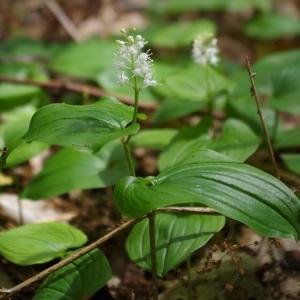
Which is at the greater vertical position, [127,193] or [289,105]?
[127,193]

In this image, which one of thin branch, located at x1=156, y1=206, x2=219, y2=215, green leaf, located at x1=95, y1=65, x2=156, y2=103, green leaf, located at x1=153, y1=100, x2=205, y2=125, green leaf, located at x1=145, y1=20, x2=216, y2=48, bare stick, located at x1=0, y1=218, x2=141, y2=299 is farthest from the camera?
green leaf, located at x1=145, y1=20, x2=216, y2=48

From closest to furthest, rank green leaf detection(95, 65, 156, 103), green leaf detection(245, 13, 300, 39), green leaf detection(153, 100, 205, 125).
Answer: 1. green leaf detection(153, 100, 205, 125)
2. green leaf detection(95, 65, 156, 103)
3. green leaf detection(245, 13, 300, 39)

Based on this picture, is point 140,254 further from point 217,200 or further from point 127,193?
point 217,200

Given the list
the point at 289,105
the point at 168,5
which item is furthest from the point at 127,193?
the point at 168,5

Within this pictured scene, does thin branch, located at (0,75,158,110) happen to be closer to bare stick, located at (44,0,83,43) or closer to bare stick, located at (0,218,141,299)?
bare stick, located at (44,0,83,43)

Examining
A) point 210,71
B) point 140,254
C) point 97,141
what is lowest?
point 140,254

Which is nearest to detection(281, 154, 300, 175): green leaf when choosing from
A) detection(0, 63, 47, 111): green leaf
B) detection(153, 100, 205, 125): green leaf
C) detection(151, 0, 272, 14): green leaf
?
detection(153, 100, 205, 125): green leaf

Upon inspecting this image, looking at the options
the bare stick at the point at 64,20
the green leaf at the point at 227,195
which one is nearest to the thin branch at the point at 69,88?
the bare stick at the point at 64,20
